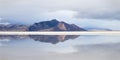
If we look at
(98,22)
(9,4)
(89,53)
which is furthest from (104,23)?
(9,4)

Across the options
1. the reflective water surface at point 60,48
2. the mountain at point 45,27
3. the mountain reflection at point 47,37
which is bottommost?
the reflective water surface at point 60,48

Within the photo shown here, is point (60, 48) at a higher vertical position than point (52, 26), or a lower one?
lower

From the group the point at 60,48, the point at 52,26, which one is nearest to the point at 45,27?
the point at 52,26

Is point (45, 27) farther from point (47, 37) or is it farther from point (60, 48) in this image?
point (60, 48)

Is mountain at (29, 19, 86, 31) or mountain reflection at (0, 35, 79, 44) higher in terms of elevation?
mountain at (29, 19, 86, 31)

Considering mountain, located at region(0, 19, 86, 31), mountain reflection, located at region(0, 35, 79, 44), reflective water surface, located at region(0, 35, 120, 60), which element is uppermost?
mountain, located at region(0, 19, 86, 31)

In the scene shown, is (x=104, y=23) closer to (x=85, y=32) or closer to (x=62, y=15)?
(x=85, y=32)
